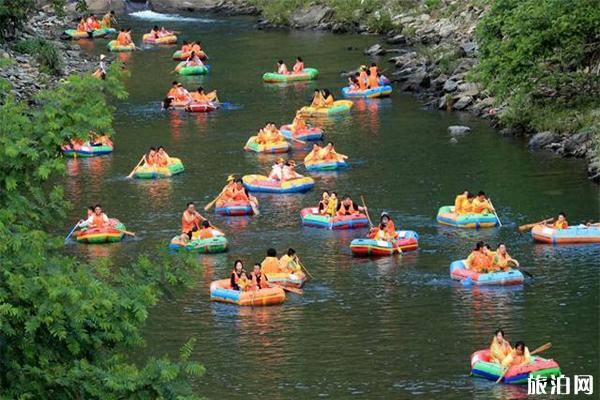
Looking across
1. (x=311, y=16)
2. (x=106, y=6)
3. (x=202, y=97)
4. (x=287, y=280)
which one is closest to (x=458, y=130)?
(x=202, y=97)

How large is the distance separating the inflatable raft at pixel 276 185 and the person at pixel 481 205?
7.66 meters

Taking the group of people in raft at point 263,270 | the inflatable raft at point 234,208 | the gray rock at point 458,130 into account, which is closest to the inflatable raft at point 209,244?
the group of people in raft at point 263,270

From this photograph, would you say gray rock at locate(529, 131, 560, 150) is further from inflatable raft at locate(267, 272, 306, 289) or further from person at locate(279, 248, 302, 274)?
inflatable raft at locate(267, 272, 306, 289)

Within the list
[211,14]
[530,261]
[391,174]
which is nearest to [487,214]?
[530,261]

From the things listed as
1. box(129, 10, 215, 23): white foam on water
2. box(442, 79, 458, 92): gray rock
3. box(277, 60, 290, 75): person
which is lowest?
box(442, 79, 458, 92): gray rock

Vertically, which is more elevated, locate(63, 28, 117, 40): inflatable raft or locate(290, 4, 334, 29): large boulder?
locate(290, 4, 334, 29): large boulder

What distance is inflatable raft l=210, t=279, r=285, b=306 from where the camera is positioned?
136ft

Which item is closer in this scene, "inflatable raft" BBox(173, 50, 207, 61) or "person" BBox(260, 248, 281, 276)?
"person" BBox(260, 248, 281, 276)

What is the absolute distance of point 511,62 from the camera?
59.8 m

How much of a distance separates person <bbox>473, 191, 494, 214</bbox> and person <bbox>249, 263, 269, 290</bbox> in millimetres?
9586

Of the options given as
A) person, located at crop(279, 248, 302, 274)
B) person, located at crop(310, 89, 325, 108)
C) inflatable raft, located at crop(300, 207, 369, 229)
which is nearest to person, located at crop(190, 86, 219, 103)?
person, located at crop(310, 89, 325, 108)

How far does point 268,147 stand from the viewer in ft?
199

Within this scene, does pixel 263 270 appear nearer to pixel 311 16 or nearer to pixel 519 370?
pixel 519 370

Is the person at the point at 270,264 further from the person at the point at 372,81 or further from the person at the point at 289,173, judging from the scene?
the person at the point at 372,81
